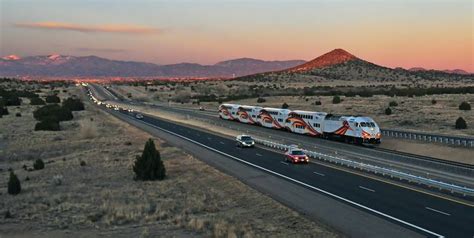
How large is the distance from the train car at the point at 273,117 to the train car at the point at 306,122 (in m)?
1.20

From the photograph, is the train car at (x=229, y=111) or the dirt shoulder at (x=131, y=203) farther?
the train car at (x=229, y=111)

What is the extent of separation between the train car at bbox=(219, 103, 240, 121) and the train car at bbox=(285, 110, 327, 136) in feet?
61.2

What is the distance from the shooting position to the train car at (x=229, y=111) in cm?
8538

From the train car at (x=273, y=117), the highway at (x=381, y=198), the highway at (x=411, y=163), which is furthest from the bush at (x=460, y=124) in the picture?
the highway at (x=381, y=198)

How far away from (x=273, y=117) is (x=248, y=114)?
373 inches

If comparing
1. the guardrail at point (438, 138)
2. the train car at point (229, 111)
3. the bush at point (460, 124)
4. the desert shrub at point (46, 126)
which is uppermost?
the bush at point (460, 124)

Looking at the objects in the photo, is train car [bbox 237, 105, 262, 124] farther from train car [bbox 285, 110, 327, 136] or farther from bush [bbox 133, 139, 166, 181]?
bush [bbox 133, 139, 166, 181]

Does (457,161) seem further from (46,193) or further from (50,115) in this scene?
(50,115)

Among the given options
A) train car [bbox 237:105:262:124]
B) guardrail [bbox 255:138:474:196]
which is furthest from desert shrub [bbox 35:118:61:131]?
guardrail [bbox 255:138:474:196]

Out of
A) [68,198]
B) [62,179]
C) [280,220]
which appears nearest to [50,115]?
[62,179]

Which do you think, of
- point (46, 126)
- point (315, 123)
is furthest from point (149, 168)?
point (46, 126)

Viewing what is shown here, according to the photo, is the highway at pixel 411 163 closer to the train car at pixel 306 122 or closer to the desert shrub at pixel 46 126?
the train car at pixel 306 122

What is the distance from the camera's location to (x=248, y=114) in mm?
80750

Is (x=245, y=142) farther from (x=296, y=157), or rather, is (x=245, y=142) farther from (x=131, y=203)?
(x=131, y=203)
